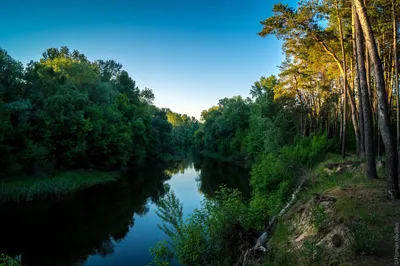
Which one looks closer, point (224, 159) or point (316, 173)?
point (316, 173)

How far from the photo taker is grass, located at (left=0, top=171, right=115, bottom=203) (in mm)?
22359

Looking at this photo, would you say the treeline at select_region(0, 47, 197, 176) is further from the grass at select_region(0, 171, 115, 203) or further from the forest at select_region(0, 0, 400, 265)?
the grass at select_region(0, 171, 115, 203)

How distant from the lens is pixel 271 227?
33.9 feet

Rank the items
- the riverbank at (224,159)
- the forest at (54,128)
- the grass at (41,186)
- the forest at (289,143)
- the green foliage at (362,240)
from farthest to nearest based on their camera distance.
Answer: the riverbank at (224,159), the forest at (54,128), the grass at (41,186), the forest at (289,143), the green foliage at (362,240)

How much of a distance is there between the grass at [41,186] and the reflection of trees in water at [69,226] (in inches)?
53.7

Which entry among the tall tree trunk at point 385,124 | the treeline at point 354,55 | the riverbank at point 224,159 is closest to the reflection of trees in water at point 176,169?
the riverbank at point 224,159

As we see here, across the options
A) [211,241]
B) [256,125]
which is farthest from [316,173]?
[256,125]

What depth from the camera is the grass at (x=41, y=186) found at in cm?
2236

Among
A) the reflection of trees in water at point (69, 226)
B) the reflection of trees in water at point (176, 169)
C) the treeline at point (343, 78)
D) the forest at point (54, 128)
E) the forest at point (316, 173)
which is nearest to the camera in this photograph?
the forest at point (316, 173)

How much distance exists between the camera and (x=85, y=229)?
57.4ft

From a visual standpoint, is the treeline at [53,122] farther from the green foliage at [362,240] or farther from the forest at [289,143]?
the green foliage at [362,240]

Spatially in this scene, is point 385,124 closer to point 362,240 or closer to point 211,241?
point 362,240

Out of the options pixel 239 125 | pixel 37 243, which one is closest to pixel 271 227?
pixel 37 243

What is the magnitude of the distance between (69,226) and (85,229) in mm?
1157
